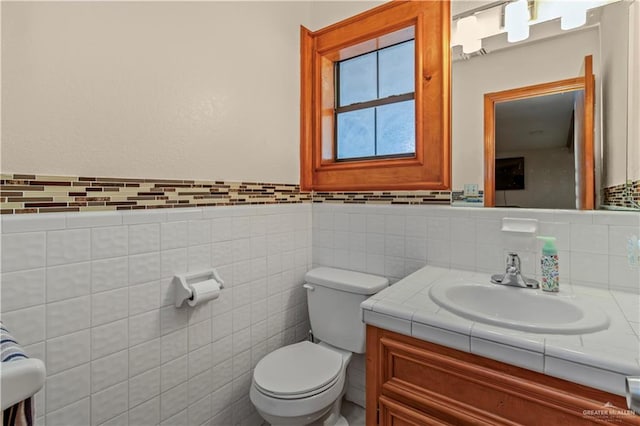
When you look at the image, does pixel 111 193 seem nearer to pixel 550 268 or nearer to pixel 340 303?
pixel 340 303

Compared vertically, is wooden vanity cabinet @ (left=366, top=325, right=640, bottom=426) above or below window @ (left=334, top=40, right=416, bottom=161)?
below

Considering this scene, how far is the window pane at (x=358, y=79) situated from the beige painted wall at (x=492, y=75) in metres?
0.52

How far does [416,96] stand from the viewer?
4.93 feet

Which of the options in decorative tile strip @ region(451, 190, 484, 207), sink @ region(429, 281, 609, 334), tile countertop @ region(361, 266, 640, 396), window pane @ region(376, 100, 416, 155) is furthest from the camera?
window pane @ region(376, 100, 416, 155)

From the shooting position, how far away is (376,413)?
986 millimetres

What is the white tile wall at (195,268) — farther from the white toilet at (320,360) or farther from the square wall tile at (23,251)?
the white toilet at (320,360)

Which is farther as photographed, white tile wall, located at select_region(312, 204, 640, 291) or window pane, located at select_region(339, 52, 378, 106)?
window pane, located at select_region(339, 52, 378, 106)

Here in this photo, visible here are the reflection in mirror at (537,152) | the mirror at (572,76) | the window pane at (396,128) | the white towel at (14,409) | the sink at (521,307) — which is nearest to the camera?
the white towel at (14,409)

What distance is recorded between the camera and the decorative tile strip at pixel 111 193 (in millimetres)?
840

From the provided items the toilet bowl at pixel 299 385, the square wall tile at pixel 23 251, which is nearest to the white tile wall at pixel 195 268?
the square wall tile at pixel 23 251

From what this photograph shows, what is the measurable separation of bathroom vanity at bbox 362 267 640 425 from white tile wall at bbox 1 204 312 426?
0.71 meters

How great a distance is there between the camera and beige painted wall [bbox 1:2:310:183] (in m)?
0.85

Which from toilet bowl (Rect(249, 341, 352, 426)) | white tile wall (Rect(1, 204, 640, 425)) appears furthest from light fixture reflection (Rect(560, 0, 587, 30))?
toilet bowl (Rect(249, 341, 352, 426))

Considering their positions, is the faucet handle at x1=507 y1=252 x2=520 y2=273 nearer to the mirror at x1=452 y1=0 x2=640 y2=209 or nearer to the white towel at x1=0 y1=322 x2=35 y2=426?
the mirror at x1=452 y1=0 x2=640 y2=209
